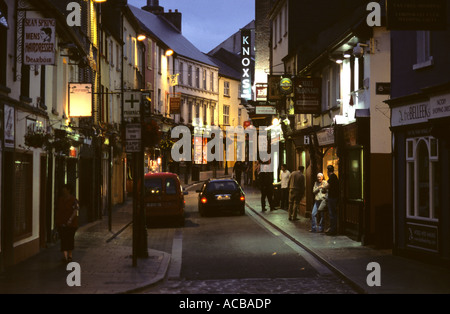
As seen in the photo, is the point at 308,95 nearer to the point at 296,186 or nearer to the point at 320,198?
the point at 296,186

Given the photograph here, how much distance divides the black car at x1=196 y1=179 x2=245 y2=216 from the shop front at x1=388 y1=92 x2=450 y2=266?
12.8m

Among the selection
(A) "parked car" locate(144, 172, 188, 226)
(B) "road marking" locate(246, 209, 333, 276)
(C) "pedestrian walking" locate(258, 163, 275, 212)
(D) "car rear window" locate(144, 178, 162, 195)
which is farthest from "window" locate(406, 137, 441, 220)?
(C) "pedestrian walking" locate(258, 163, 275, 212)

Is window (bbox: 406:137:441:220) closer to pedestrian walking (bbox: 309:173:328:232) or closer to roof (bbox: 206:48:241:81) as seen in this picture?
pedestrian walking (bbox: 309:173:328:232)

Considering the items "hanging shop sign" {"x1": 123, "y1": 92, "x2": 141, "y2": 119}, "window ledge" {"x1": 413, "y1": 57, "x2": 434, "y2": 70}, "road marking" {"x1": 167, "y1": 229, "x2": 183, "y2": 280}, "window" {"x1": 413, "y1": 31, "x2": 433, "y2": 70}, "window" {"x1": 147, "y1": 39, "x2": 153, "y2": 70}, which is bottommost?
"road marking" {"x1": 167, "y1": 229, "x2": 183, "y2": 280}

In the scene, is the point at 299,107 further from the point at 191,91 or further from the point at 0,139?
the point at 191,91

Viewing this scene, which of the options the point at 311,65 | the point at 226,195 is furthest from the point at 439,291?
the point at 226,195

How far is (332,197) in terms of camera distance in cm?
2084

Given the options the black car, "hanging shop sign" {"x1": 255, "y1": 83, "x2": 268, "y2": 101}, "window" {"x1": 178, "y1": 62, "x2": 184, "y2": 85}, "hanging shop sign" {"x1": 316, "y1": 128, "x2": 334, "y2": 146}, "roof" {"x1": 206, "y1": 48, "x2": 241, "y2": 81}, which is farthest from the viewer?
"roof" {"x1": 206, "y1": 48, "x2": 241, "y2": 81}

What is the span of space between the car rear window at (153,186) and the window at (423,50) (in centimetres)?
1229

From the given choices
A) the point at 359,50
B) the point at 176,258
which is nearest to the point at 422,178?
the point at 359,50

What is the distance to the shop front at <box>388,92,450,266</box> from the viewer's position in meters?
14.1

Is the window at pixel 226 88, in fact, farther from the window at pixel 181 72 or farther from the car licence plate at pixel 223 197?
the car licence plate at pixel 223 197

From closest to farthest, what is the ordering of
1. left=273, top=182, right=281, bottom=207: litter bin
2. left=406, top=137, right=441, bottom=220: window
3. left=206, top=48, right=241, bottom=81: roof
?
left=406, top=137, right=441, bottom=220: window → left=273, top=182, right=281, bottom=207: litter bin → left=206, top=48, right=241, bottom=81: roof

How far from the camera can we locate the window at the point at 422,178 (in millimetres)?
14859
